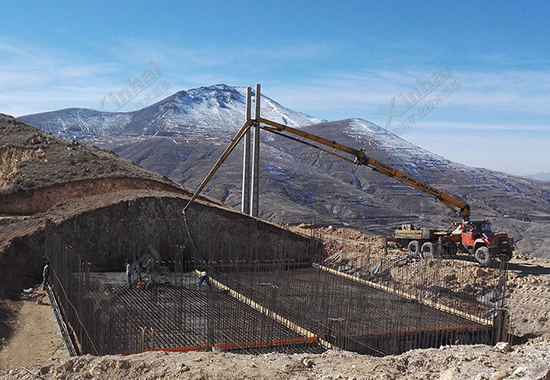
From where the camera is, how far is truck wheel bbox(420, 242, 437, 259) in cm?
1418

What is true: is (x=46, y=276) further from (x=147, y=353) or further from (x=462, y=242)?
(x=462, y=242)

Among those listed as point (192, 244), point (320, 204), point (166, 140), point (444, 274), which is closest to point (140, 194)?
point (192, 244)

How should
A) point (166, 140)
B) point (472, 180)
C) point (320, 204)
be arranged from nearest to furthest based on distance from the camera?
1. point (320, 204)
2. point (472, 180)
3. point (166, 140)

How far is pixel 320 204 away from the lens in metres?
44.5

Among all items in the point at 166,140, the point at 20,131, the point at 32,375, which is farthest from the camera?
the point at 166,140

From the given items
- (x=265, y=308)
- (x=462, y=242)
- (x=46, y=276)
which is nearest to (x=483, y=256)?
(x=462, y=242)

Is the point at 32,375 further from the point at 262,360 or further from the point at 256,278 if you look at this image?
the point at 256,278

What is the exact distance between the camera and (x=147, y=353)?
573cm

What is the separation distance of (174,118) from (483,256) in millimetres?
87214

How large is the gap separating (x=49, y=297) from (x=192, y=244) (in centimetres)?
517

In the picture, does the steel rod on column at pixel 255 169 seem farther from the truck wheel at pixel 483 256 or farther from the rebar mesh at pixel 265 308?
the truck wheel at pixel 483 256

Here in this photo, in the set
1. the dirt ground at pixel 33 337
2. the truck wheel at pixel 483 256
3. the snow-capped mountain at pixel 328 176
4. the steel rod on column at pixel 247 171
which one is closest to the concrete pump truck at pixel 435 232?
the truck wheel at pixel 483 256

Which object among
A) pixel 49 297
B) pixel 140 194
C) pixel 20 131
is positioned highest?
pixel 20 131

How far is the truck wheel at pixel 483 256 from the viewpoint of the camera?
1288 centimetres
